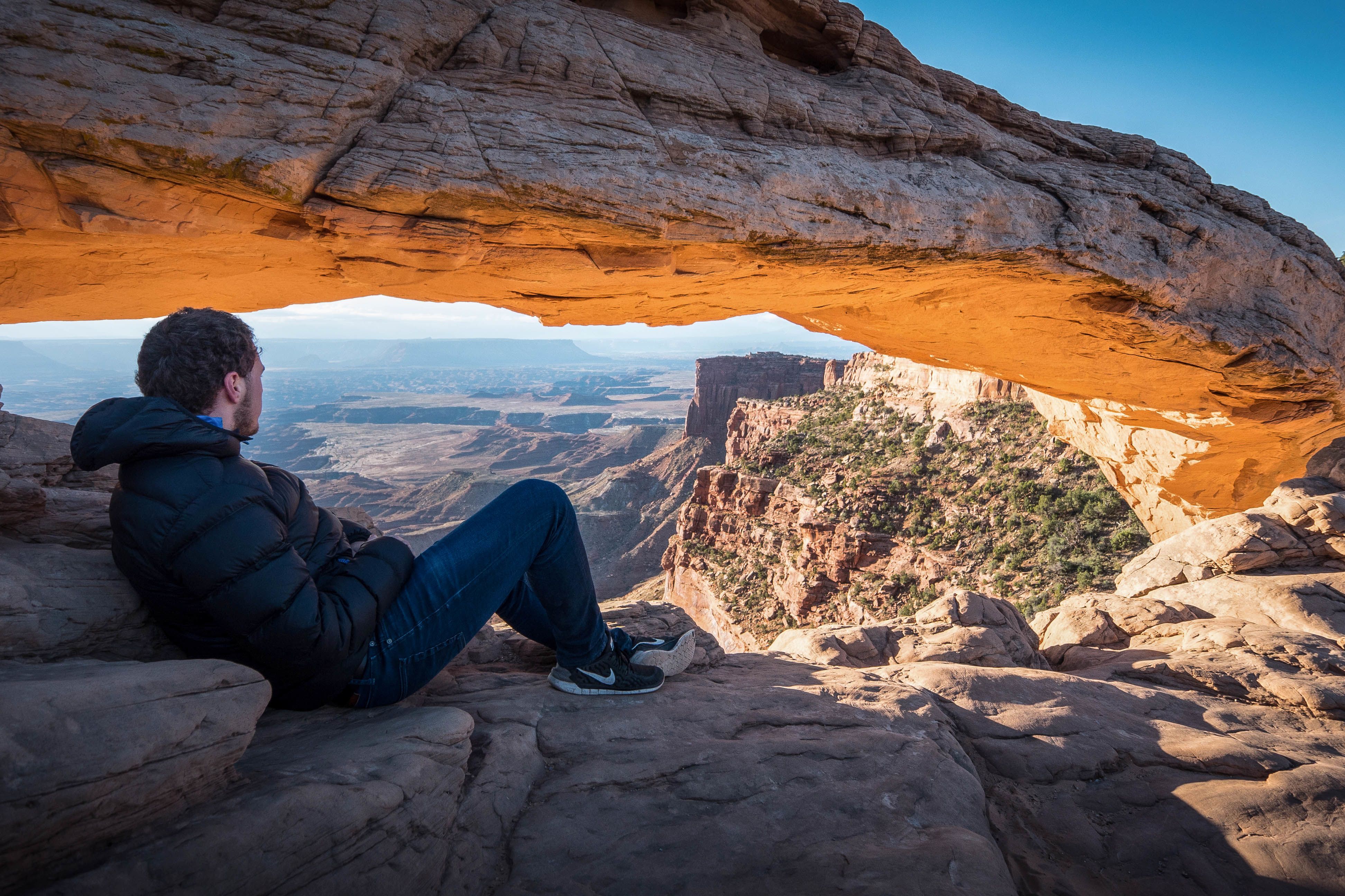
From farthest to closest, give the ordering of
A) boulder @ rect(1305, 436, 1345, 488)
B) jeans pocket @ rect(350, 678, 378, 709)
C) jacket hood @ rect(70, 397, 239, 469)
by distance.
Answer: boulder @ rect(1305, 436, 1345, 488)
jeans pocket @ rect(350, 678, 378, 709)
jacket hood @ rect(70, 397, 239, 469)

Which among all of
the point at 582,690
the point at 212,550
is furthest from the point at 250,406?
the point at 582,690

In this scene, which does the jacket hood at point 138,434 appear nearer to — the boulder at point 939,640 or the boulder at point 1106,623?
the boulder at point 939,640

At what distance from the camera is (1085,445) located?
502 inches

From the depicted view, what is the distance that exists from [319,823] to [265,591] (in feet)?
2.71

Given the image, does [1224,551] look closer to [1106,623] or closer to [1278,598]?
[1278,598]

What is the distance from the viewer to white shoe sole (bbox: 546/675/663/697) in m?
3.52

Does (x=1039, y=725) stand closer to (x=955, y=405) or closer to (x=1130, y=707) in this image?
(x=1130, y=707)

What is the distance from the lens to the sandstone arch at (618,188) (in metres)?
3.46

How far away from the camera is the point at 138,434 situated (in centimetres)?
216

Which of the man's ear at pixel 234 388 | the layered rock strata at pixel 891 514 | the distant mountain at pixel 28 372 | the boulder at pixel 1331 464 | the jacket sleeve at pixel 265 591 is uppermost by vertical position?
the man's ear at pixel 234 388

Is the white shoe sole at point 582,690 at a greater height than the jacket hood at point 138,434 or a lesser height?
lesser

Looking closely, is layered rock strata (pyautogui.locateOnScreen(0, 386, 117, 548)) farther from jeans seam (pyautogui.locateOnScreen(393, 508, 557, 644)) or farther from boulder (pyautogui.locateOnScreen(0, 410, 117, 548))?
jeans seam (pyautogui.locateOnScreen(393, 508, 557, 644))

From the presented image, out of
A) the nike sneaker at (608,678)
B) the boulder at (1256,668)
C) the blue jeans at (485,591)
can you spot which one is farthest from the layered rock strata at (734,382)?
the blue jeans at (485,591)

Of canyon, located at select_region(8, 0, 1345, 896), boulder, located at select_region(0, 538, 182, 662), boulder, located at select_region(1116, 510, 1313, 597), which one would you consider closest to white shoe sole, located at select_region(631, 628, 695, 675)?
canyon, located at select_region(8, 0, 1345, 896)
